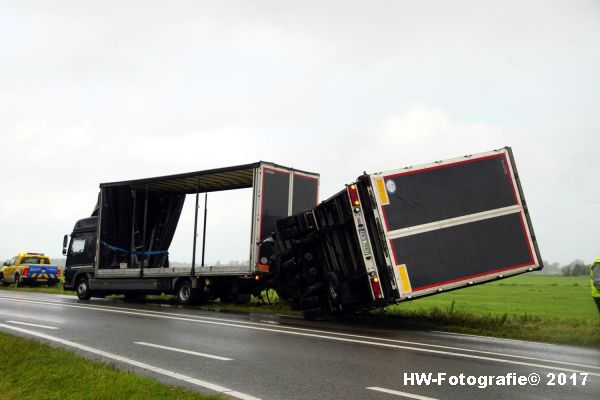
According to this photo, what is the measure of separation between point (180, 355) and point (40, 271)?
26.2 m

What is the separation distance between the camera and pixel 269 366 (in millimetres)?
6945

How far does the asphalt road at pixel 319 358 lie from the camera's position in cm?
580

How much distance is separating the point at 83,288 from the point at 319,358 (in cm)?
1482

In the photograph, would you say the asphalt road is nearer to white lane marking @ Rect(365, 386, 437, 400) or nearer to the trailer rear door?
white lane marking @ Rect(365, 386, 437, 400)

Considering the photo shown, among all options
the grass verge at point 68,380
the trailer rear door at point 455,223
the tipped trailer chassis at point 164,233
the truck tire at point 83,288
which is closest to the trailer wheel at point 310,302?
the trailer rear door at point 455,223

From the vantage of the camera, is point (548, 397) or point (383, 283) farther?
point (383, 283)

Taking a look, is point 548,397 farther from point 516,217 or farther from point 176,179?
point 176,179

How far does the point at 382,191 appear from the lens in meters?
11.1

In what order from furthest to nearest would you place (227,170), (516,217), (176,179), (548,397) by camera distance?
(176,179)
(227,170)
(516,217)
(548,397)

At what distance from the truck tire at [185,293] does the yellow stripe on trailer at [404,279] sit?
25.3ft

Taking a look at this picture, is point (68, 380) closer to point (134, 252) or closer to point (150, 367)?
point (150, 367)

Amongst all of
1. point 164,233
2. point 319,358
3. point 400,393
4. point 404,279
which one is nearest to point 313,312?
point 404,279

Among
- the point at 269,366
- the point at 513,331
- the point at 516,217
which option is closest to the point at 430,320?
the point at 513,331

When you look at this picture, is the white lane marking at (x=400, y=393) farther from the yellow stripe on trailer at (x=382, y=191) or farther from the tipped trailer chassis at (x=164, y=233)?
the tipped trailer chassis at (x=164, y=233)
